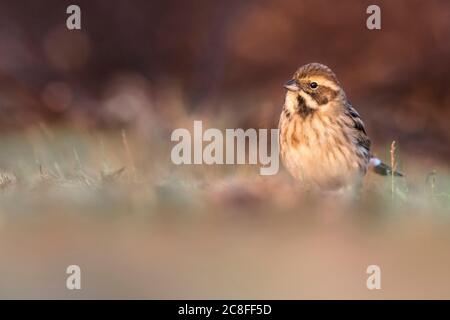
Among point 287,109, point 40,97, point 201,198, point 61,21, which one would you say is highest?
point 61,21

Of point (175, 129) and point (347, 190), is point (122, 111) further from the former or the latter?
point (347, 190)

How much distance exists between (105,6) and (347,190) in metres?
2.47

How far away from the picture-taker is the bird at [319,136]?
6.07 metres

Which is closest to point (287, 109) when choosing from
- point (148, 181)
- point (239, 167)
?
point (239, 167)

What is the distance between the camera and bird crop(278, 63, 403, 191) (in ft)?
19.9

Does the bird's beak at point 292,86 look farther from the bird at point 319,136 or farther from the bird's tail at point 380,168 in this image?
the bird's tail at point 380,168

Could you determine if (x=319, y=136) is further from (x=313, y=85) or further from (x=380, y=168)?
(x=380, y=168)

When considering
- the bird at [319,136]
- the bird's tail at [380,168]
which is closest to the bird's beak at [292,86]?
the bird at [319,136]

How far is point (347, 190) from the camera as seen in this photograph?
6.04 meters

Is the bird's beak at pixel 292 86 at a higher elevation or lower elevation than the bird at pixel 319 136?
higher

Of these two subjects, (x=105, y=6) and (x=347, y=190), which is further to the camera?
(x=105, y=6)

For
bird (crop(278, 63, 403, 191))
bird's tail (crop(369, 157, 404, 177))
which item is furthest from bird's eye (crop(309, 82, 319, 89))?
bird's tail (crop(369, 157, 404, 177))

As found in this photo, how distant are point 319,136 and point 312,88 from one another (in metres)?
0.27

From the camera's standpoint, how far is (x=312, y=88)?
242 inches
